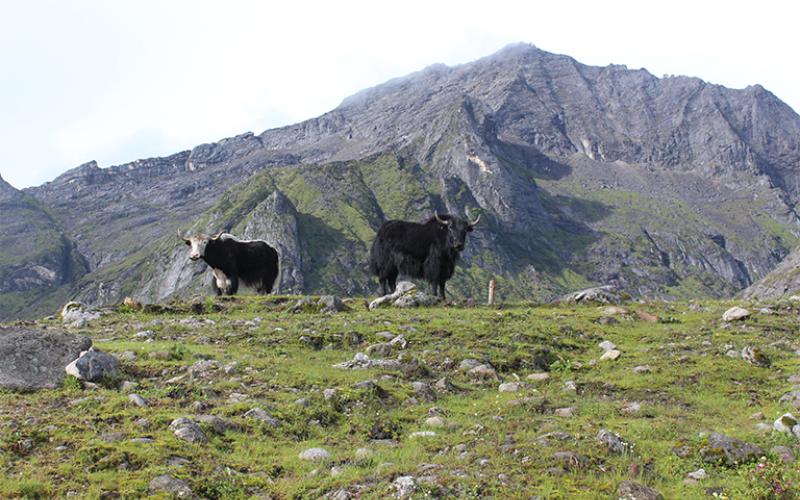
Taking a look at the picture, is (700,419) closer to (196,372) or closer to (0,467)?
(196,372)

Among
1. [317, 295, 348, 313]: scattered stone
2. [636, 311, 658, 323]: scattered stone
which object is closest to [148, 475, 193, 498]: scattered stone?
[317, 295, 348, 313]: scattered stone

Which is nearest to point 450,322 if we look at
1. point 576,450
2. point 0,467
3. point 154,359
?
point 154,359

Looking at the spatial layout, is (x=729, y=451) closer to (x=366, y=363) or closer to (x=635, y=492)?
(x=635, y=492)

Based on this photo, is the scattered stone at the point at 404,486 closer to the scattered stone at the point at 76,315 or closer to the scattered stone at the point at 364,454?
the scattered stone at the point at 364,454

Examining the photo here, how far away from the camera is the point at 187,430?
8.99 metres

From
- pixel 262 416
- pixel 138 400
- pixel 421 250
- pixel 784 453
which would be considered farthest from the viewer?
pixel 421 250

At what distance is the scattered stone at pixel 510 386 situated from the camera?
41.2 feet

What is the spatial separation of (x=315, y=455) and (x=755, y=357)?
987 centimetres

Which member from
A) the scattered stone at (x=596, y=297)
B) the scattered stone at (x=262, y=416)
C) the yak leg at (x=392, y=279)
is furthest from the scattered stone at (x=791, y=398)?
the yak leg at (x=392, y=279)

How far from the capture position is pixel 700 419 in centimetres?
1036

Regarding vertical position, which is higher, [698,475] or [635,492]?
[635,492]

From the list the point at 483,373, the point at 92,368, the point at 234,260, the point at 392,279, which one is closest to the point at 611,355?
the point at 483,373

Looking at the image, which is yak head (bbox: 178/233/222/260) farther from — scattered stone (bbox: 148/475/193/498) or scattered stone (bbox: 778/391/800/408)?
scattered stone (bbox: 778/391/800/408)

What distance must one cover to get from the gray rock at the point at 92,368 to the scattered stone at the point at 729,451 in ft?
30.7
